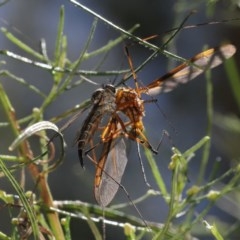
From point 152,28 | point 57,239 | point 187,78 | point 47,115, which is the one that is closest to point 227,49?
point 187,78

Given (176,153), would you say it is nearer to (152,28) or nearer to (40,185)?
(40,185)

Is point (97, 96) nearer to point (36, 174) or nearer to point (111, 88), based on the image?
point (111, 88)

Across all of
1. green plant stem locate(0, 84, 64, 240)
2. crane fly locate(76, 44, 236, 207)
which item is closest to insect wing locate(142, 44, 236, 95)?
crane fly locate(76, 44, 236, 207)

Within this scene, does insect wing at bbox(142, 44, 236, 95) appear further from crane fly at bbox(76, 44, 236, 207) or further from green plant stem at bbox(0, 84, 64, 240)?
green plant stem at bbox(0, 84, 64, 240)

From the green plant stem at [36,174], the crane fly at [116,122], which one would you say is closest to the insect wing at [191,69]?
the crane fly at [116,122]

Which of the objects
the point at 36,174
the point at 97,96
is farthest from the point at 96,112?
the point at 36,174

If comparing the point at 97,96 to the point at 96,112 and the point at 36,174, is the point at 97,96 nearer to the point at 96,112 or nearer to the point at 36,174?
the point at 96,112

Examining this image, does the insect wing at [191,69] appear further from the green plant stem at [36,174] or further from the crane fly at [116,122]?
the green plant stem at [36,174]
